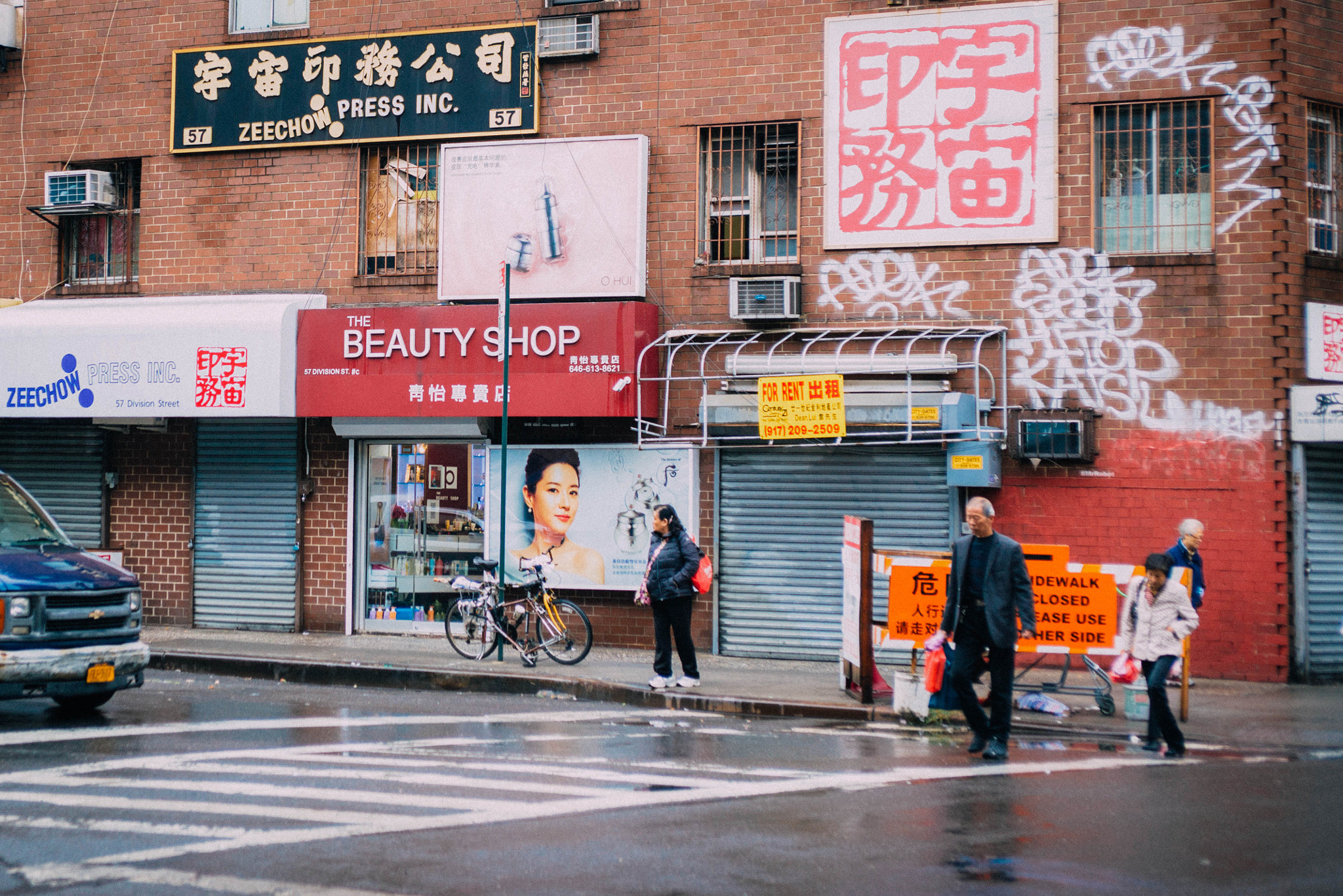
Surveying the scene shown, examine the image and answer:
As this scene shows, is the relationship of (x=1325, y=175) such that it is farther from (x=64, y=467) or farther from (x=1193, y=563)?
(x=64, y=467)

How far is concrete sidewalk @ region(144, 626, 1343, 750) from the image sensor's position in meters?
A: 11.5

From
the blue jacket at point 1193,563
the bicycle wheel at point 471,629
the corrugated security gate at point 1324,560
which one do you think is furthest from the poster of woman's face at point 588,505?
the corrugated security gate at point 1324,560

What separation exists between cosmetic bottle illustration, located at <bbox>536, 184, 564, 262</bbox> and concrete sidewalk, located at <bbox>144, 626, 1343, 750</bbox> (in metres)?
4.80

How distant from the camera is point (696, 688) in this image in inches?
510

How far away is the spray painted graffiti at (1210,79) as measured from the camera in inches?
561

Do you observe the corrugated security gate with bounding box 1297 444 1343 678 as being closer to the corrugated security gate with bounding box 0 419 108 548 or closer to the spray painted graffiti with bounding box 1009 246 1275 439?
the spray painted graffiti with bounding box 1009 246 1275 439

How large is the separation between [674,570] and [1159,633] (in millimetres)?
4631

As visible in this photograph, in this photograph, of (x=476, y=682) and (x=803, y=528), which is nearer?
(x=476, y=682)

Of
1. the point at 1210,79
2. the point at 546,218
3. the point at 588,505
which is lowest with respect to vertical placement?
the point at 588,505

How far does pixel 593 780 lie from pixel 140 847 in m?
2.90

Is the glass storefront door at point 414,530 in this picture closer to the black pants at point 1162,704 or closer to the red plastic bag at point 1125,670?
the red plastic bag at point 1125,670

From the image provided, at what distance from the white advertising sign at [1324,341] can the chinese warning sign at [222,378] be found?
40.3 feet

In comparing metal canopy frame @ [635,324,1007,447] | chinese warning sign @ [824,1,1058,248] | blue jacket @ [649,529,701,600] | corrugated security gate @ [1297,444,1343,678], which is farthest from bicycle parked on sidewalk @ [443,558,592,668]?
corrugated security gate @ [1297,444,1343,678]

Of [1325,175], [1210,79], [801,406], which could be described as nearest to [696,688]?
[801,406]
